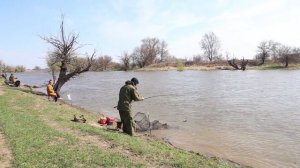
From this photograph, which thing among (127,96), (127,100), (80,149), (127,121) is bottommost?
(80,149)

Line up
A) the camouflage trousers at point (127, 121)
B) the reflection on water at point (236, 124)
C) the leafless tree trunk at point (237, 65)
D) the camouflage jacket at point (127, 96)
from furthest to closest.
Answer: the leafless tree trunk at point (237, 65)
the reflection on water at point (236, 124)
the camouflage trousers at point (127, 121)
the camouflage jacket at point (127, 96)

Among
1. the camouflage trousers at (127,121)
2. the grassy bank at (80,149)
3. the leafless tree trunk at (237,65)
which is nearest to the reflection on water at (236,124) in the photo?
the camouflage trousers at (127,121)

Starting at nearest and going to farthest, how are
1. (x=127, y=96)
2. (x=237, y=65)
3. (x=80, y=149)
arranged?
(x=80, y=149) < (x=127, y=96) < (x=237, y=65)

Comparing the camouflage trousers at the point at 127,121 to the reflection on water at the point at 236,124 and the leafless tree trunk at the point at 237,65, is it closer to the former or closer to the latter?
the reflection on water at the point at 236,124

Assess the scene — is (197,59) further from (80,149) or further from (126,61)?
(80,149)

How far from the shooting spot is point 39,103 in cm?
2055

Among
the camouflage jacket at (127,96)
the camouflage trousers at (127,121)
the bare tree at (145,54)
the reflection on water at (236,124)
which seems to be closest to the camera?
the camouflage jacket at (127,96)

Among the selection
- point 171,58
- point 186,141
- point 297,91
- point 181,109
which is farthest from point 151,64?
point 186,141

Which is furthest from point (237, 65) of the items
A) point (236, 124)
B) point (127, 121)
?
point (127, 121)

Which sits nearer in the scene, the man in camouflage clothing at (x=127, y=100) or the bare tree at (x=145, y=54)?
the man in camouflage clothing at (x=127, y=100)

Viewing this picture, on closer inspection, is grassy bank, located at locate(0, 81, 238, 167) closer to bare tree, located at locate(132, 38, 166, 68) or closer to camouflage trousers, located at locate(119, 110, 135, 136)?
camouflage trousers, located at locate(119, 110, 135, 136)

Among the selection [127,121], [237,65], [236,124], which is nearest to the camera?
[127,121]

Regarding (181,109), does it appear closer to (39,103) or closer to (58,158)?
(39,103)

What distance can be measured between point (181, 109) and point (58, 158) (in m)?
15.2
